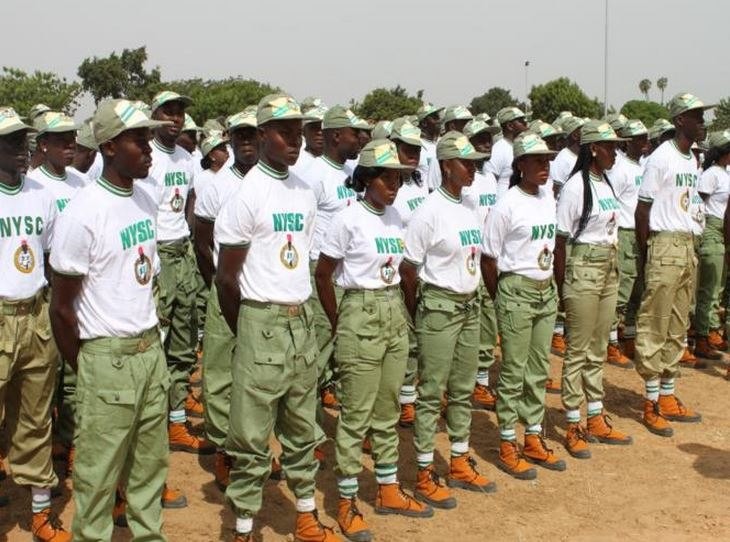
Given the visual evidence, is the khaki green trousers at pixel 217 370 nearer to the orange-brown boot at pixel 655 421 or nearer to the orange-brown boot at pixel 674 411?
the orange-brown boot at pixel 655 421

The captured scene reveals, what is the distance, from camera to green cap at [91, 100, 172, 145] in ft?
13.7

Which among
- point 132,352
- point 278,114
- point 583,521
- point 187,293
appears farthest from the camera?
point 187,293

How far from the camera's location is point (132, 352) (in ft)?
13.8

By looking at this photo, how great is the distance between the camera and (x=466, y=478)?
6.38 metres

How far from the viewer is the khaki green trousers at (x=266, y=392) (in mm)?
4773

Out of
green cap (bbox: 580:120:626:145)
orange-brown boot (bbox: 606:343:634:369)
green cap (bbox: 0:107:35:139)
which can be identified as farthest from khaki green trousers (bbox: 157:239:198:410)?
orange-brown boot (bbox: 606:343:634:369)

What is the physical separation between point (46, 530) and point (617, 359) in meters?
6.89

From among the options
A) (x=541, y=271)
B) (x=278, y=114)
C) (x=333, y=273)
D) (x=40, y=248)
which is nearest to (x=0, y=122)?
(x=40, y=248)

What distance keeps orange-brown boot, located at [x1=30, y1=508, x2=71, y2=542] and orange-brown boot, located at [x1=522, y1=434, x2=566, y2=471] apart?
3654mm

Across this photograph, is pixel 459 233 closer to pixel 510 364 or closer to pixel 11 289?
pixel 510 364

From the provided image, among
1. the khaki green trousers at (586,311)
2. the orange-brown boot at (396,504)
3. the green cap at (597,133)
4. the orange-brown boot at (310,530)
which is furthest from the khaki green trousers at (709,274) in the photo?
the orange-brown boot at (310,530)

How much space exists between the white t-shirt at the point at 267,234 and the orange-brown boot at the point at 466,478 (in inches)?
90.8

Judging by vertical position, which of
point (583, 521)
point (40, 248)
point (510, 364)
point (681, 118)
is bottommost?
point (583, 521)

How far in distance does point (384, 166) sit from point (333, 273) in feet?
2.73
